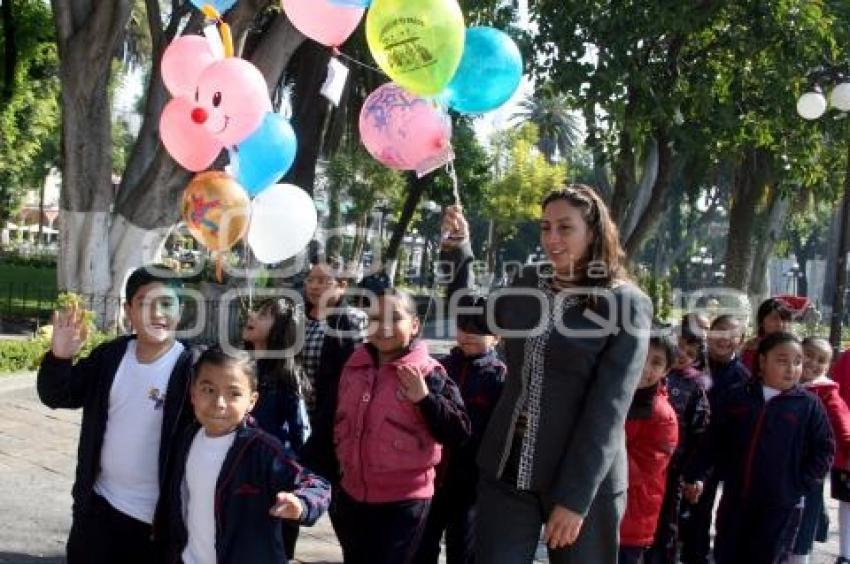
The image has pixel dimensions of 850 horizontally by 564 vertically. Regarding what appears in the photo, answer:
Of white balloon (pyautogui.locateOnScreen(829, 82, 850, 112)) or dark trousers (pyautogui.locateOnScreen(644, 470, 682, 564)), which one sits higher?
white balloon (pyautogui.locateOnScreen(829, 82, 850, 112))

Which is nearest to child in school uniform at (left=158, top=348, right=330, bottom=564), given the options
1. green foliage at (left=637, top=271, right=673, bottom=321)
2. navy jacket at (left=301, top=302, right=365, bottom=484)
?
navy jacket at (left=301, top=302, right=365, bottom=484)

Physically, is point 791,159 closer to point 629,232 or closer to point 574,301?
point 629,232

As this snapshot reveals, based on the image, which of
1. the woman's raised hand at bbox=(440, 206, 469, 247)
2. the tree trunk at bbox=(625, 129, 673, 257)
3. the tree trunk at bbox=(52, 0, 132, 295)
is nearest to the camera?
the woman's raised hand at bbox=(440, 206, 469, 247)

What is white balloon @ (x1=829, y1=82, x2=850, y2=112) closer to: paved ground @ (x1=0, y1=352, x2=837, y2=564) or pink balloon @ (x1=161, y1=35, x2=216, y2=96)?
paved ground @ (x1=0, y1=352, x2=837, y2=564)

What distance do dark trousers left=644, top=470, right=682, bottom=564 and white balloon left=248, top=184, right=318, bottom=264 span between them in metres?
2.44

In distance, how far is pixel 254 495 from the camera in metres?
2.98

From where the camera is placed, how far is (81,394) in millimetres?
3387

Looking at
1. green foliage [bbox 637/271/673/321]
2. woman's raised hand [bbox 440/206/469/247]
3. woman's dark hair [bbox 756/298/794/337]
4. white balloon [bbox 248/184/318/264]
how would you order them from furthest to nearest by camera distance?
green foliage [bbox 637/271/673/321], woman's dark hair [bbox 756/298/794/337], white balloon [bbox 248/184/318/264], woman's raised hand [bbox 440/206/469/247]

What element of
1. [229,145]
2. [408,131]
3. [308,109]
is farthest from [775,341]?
[308,109]

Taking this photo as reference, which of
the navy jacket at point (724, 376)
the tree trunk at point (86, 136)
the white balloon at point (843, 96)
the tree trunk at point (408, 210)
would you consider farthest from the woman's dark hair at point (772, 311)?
the tree trunk at point (408, 210)

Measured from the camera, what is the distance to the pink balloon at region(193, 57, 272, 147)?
479 cm

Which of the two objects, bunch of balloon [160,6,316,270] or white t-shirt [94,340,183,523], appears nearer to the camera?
white t-shirt [94,340,183,523]

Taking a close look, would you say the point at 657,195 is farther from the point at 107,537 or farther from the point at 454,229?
the point at 107,537

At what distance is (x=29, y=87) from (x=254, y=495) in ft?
55.4
